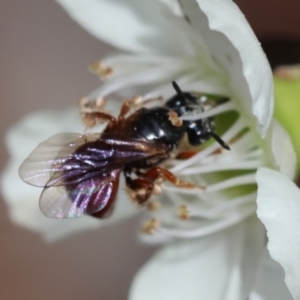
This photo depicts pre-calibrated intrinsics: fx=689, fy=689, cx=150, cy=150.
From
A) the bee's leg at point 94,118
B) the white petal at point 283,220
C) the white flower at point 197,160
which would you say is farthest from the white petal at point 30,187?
the white petal at point 283,220

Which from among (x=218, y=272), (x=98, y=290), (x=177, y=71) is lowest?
(x=98, y=290)

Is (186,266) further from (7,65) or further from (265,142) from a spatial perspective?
(7,65)

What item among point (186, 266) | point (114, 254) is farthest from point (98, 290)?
point (186, 266)

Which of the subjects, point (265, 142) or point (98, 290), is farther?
point (98, 290)

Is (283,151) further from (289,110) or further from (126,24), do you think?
(126,24)

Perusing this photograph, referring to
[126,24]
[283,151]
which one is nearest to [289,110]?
[283,151]
